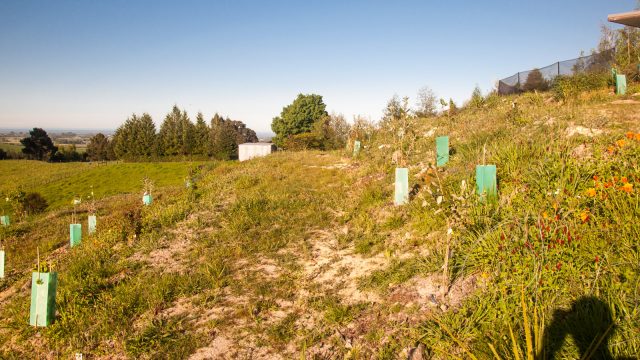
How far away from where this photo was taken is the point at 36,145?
6981 centimetres

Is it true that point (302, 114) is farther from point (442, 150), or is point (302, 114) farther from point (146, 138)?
point (442, 150)

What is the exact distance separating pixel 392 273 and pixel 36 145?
87733 millimetres

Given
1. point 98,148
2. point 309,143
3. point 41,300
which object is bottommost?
point 41,300

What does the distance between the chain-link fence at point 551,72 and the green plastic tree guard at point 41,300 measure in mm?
16752

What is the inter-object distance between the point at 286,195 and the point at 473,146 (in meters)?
4.46

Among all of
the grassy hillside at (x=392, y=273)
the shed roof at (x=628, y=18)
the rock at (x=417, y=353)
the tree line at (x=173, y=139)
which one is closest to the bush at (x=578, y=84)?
the shed roof at (x=628, y=18)

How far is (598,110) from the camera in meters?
7.93

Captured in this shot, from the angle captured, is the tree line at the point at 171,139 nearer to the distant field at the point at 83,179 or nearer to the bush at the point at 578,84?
the distant field at the point at 83,179

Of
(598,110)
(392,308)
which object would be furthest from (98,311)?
(598,110)

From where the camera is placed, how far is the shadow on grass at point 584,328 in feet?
8.13

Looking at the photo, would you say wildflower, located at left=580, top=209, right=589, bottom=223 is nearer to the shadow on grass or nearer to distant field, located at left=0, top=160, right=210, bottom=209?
the shadow on grass

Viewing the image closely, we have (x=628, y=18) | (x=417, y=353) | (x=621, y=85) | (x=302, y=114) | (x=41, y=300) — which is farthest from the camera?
(x=302, y=114)

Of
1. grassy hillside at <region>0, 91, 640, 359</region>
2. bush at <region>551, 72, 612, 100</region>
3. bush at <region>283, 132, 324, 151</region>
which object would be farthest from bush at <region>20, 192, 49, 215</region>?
bush at <region>551, 72, 612, 100</region>

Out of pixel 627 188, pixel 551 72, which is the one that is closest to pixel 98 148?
pixel 551 72
